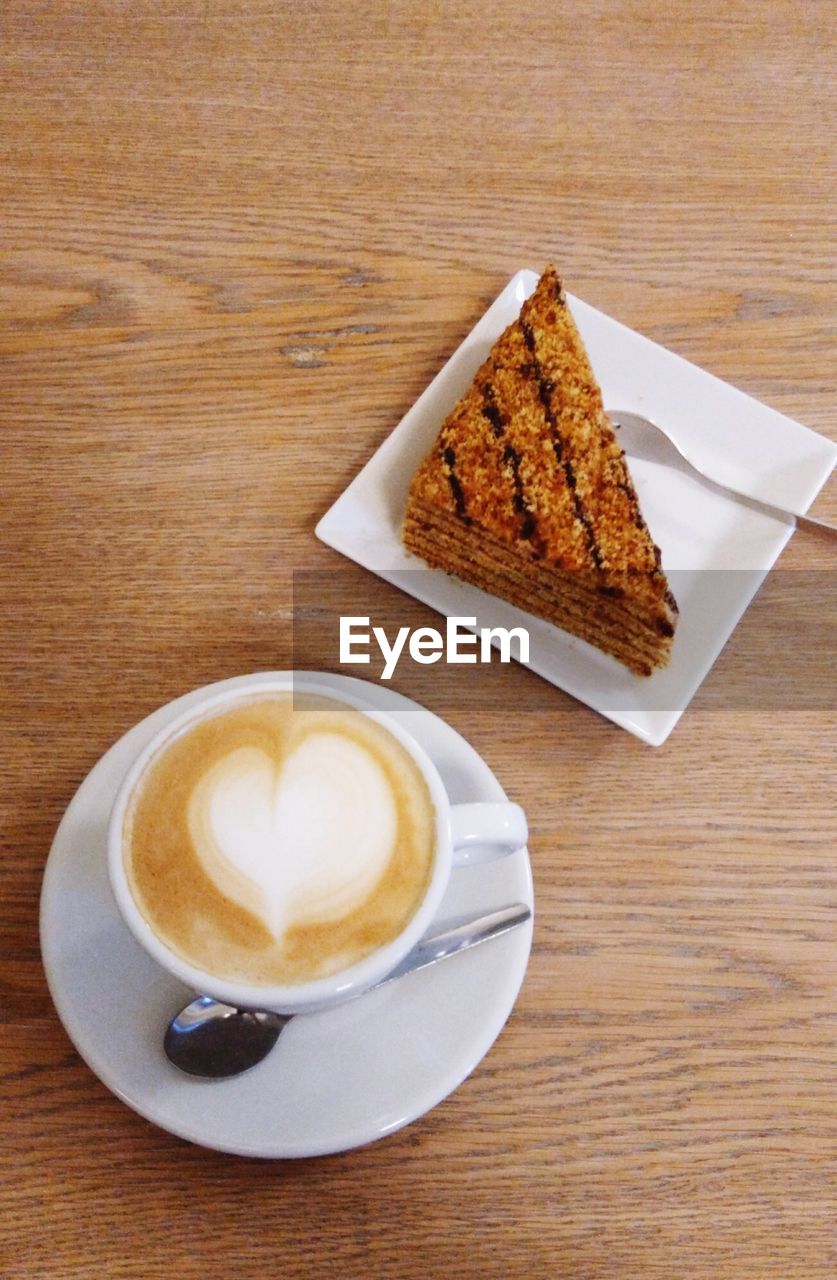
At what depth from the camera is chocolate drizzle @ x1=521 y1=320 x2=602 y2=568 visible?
98 cm

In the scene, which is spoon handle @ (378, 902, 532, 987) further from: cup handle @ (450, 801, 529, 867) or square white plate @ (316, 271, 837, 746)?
square white plate @ (316, 271, 837, 746)

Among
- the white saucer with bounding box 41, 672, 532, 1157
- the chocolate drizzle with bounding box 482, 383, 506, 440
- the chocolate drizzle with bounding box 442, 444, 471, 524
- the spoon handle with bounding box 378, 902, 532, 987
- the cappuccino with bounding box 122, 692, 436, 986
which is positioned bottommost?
A: the white saucer with bounding box 41, 672, 532, 1157

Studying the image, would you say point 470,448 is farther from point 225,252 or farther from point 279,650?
point 225,252

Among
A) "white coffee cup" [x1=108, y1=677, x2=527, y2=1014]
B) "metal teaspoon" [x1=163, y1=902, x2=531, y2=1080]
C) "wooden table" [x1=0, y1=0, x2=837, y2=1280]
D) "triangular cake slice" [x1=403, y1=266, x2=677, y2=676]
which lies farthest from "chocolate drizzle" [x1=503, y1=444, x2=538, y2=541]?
"metal teaspoon" [x1=163, y1=902, x2=531, y2=1080]

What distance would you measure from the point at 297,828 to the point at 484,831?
13cm

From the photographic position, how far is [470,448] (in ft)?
3.27

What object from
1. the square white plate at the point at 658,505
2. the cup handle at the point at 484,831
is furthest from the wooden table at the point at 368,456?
the cup handle at the point at 484,831

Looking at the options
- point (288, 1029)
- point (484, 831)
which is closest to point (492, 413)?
point (484, 831)

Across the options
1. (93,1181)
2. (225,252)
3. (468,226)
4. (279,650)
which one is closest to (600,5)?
(468,226)

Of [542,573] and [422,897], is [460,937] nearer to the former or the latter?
[422,897]

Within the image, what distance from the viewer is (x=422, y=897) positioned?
2.25ft

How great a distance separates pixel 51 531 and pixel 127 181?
0.48 meters

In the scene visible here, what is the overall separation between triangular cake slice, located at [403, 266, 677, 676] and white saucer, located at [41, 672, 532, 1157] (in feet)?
0.93

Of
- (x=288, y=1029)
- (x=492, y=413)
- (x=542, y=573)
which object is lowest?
(x=288, y=1029)
